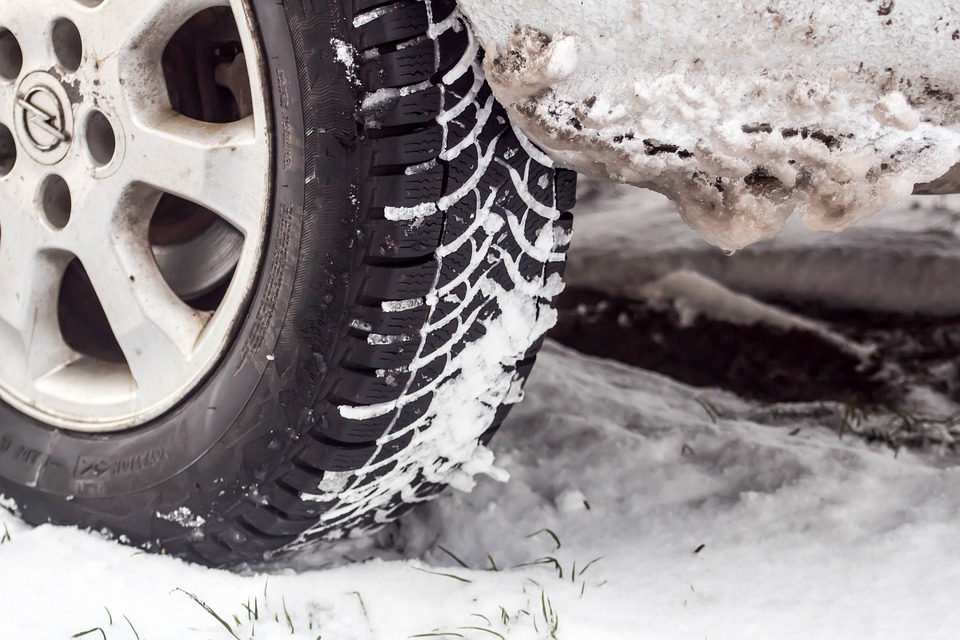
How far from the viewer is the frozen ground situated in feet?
4.44

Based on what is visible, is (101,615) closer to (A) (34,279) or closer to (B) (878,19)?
(A) (34,279)

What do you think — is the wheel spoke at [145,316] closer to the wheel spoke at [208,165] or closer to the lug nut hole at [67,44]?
the wheel spoke at [208,165]

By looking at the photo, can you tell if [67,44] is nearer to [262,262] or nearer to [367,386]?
[262,262]

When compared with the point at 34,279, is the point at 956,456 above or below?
below

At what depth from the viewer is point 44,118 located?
147 centimetres

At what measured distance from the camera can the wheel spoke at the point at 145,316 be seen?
1.44 metres

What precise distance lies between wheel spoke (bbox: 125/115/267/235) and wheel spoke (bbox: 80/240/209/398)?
146 mm

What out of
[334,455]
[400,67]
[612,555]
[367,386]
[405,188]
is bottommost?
[612,555]

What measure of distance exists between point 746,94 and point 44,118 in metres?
1.03

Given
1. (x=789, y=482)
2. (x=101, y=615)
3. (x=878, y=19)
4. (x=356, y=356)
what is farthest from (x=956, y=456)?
(x=101, y=615)

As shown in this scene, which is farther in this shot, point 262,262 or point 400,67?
point 262,262

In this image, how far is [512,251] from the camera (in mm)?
1336

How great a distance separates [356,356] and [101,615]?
20.5 inches

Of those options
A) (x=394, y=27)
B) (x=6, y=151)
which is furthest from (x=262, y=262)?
(x=6, y=151)
